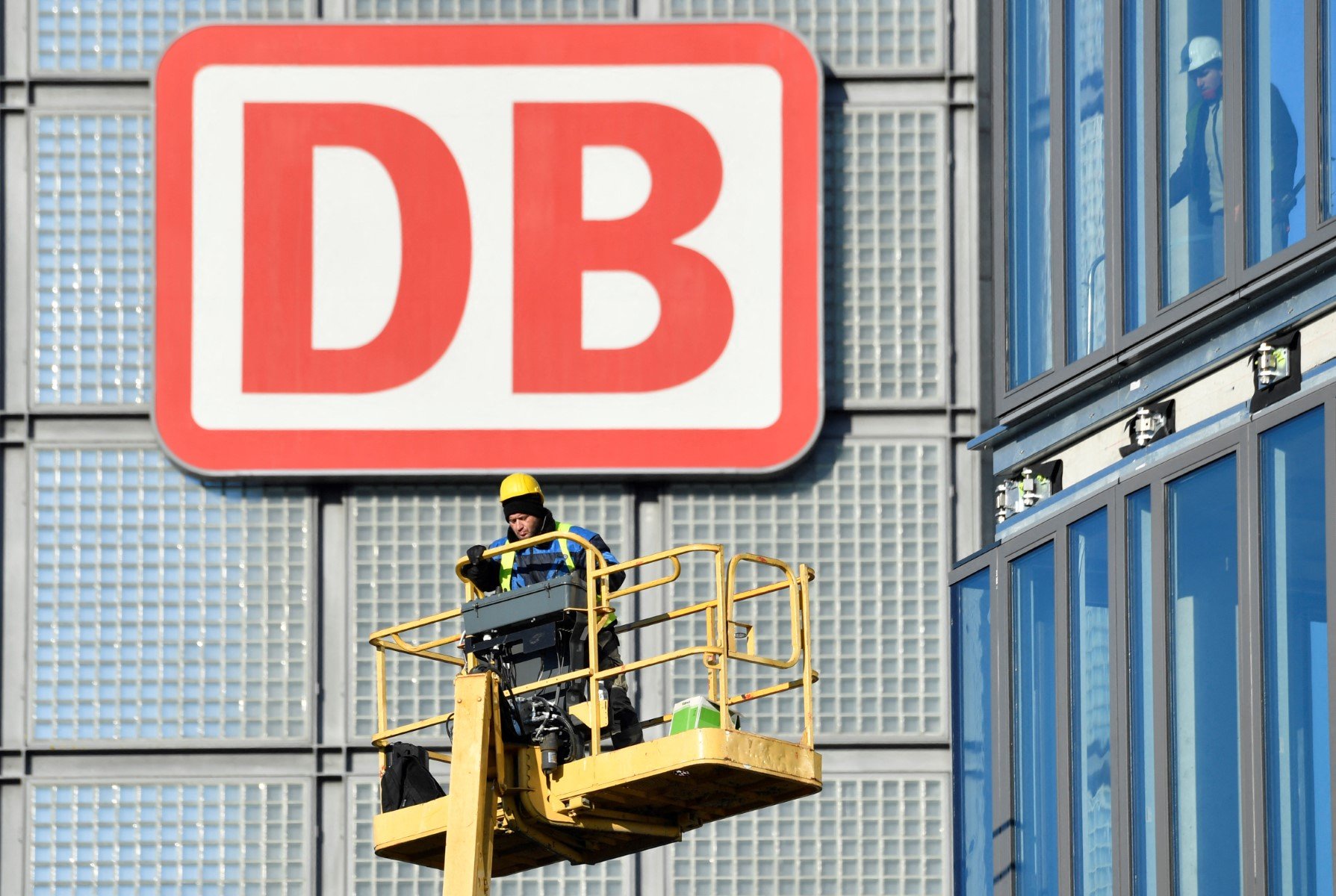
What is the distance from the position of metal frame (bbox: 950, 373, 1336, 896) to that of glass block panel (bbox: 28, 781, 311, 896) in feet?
22.5

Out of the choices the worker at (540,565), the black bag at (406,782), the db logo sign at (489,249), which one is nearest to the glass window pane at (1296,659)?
the worker at (540,565)

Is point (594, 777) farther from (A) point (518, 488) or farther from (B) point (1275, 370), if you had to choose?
(B) point (1275, 370)

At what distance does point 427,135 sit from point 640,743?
9.97m

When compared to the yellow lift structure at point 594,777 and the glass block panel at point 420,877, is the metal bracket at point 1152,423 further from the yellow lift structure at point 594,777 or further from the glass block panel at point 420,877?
the glass block panel at point 420,877

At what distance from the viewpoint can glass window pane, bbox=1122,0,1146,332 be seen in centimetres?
1934

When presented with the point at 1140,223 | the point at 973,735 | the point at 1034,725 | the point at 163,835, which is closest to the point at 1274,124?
the point at 1140,223

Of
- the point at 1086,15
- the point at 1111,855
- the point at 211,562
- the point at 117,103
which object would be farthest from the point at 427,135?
the point at 1111,855

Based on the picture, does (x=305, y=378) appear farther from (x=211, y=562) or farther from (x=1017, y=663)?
(x=1017, y=663)

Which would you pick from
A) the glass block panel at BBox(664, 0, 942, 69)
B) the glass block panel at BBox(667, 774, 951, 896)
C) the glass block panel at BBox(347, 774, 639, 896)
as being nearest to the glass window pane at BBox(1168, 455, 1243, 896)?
the glass block panel at BBox(667, 774, 951, 896)

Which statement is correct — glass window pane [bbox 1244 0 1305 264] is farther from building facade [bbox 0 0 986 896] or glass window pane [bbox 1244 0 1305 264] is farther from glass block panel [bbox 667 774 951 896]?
glass block panel [bbox 667 774 951 896]

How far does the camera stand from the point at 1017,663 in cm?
2116

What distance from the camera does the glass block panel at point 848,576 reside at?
79.5ft

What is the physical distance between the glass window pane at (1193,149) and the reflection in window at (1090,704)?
6.83 feet

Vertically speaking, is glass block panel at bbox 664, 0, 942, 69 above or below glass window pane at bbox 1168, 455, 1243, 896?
above
